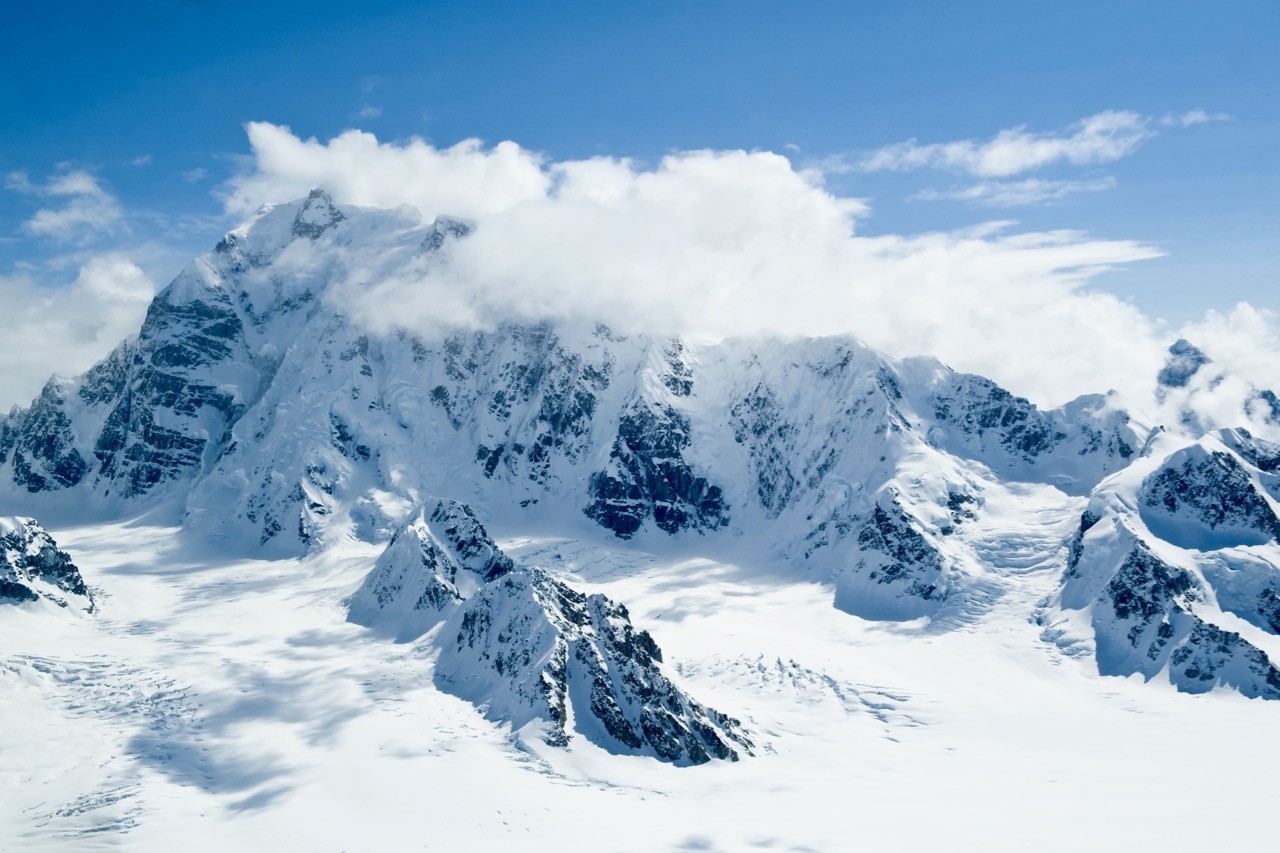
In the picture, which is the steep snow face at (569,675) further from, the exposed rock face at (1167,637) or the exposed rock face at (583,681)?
the exposed rock face at (1167,637)

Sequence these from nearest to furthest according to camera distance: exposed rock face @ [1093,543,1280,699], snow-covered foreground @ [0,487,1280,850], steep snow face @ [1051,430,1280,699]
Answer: snow-covered foreground @ [0,487,1280,850] < exposed rock face @ [1093,543,1280,699] < steep snow face @ [1051,430,1280,699]

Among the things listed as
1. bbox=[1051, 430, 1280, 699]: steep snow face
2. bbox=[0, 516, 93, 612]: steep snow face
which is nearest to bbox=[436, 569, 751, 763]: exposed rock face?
bbox=[0, 516, 93, 612]: steep snow face

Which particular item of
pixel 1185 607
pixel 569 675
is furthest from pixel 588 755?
pixel 1185 607

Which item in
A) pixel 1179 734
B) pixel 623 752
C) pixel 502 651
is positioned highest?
pixel 502 651

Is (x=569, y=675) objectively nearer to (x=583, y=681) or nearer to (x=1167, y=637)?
(x=583, y=681)

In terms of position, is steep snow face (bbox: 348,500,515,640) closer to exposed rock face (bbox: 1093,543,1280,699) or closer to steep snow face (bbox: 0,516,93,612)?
steep snow face (bbox: 0,516,93,612)

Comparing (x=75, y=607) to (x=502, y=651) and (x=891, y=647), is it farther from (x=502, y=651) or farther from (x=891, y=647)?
(x=891, y=647)

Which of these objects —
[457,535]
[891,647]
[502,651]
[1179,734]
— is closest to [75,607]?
[457,535]
